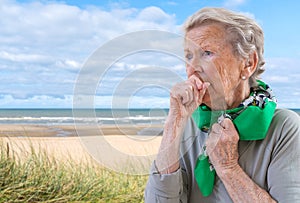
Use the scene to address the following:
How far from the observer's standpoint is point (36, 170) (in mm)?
2467

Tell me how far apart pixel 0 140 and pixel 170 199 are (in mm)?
1830

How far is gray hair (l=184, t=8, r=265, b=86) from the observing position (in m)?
1.04

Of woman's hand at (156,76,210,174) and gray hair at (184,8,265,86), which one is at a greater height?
gray hair at (184,8,265,86)

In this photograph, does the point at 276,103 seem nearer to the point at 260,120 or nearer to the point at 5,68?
the point at 260,120

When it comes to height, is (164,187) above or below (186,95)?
below

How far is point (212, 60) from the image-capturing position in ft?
3.44

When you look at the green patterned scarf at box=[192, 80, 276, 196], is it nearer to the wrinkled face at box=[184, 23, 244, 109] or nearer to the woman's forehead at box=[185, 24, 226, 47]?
the wrinkled face at box=[184, 23, 244, 109]

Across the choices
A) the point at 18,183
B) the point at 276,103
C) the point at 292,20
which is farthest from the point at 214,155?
the point at 292,20

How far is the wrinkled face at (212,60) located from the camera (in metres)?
1.03

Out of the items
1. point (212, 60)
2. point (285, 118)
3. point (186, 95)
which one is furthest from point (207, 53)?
point (285, 118)

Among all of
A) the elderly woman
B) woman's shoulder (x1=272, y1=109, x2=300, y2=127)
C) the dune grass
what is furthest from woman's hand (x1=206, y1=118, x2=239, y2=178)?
the dune grass

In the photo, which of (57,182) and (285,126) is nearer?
(285,126)

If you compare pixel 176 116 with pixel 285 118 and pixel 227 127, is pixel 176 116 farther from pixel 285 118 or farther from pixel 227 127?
pixel 285 118

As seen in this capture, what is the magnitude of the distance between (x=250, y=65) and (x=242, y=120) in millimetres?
136
